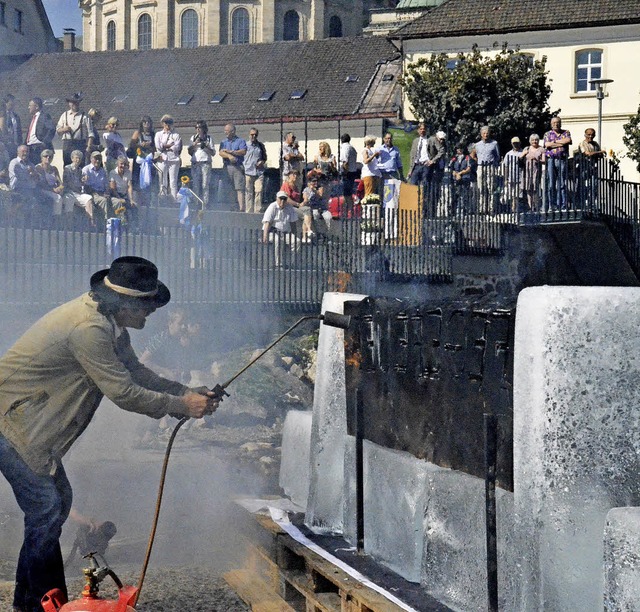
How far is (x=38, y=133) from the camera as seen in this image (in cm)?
1761

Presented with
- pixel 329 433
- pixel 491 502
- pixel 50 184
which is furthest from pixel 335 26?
pixel 491 502

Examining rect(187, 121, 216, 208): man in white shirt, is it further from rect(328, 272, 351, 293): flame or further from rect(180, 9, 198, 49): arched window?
rect(180, 9, 198, 49): arched window

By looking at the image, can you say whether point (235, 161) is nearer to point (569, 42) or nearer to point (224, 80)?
point (569, 42)

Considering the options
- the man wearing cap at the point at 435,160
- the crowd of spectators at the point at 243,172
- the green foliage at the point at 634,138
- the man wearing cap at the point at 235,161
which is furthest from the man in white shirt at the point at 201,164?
the green foliage at the point at 634,138

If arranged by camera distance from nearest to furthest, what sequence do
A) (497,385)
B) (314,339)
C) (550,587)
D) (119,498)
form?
1. (550,587)
2. (497,385)
3. (119,498)
4. (314,339)

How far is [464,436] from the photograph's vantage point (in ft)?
16.4

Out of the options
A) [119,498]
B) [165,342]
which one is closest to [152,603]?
[119,498]

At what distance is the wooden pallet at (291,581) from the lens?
5203mm

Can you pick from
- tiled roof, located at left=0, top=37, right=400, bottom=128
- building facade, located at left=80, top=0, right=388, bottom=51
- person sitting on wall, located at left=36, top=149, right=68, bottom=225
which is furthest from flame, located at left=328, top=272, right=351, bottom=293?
building facade, located at left=80, top=0, right=388, bottom=51

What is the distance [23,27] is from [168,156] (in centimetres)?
4719

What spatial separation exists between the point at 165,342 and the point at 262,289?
216 centimetres

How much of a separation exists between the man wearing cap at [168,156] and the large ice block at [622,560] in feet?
54.6

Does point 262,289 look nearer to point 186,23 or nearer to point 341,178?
point 341,178

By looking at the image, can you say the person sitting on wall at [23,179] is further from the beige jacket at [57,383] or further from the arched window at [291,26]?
the arched window at [291,26]
